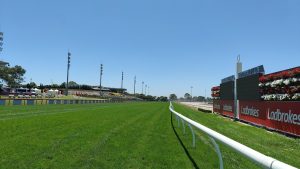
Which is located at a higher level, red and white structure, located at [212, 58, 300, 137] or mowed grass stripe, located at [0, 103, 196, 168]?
red and white structure, located at [212, 58, 300, 137]

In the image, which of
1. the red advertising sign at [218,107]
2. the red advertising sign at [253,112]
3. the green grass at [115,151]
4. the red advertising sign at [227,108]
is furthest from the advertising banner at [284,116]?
the red advertising sign at [218,107]

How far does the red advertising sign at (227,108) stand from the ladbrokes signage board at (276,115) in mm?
5854

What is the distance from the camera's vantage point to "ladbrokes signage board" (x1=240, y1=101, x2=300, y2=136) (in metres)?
14.4

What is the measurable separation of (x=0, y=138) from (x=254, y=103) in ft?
44.4

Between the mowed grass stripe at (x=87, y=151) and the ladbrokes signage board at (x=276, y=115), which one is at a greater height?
the ladbrokes signage board at (x=276, y=115)

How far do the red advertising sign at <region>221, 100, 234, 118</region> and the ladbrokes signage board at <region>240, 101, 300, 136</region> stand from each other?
19.2 ft

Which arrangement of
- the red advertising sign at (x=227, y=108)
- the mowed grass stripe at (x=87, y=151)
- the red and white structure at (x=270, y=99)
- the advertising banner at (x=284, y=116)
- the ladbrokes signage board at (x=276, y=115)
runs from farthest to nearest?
the red advertising sign at (x=227, y=108), the red and white structure at (x=270, y=99), the ladbrokes signage board at (x=276, y=115), the advertising banner at (x=284, y=116), the mowed grass stripe at (x=87, y=151)

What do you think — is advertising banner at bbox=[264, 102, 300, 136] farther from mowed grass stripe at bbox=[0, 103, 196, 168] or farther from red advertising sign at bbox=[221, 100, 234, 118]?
red advertising sign at bbox=[221, 100, 234, 118]

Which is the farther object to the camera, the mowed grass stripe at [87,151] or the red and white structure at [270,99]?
the red and white structure at [270,99]

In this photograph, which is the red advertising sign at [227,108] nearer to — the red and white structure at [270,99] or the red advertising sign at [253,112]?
the red and white structure at [270,99]

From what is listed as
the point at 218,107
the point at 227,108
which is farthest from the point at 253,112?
the point at 218,107

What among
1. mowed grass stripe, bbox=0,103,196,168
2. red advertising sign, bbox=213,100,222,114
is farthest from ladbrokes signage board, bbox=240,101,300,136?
red advertising sign, bbox=213,100,222,114

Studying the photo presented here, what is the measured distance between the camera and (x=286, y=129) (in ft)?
49.9

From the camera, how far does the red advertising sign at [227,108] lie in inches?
1131
